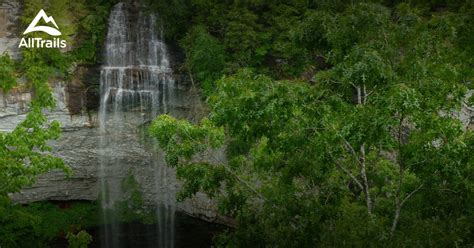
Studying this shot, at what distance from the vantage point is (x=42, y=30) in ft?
50.8

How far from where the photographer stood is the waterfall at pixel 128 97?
637 inches

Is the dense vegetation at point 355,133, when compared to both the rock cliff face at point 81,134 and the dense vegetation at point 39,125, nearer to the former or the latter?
the dense vegetation at point 39,125

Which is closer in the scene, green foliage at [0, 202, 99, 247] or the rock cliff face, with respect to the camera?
the rock cliff face

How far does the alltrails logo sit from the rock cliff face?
1.66 feet

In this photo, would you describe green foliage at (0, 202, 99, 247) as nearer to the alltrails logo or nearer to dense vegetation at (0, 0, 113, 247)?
dense vegetation at (0, 0, 113, 247)

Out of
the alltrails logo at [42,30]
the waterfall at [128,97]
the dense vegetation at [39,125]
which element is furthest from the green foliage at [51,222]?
the alltrails logo at [42,30]

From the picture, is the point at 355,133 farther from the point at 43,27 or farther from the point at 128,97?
the point at 43,27

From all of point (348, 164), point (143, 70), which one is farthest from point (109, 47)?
point (348, 164)

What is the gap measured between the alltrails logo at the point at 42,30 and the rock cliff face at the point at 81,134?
51 centimetres

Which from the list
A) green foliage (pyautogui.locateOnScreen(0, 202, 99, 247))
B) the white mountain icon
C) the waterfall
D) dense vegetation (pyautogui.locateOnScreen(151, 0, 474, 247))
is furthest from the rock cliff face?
dense vegetation (pyautogui.locateOnScreen(151, 0, 474, 247))

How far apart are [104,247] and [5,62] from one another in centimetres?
734

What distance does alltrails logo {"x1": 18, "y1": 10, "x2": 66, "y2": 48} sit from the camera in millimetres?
15258

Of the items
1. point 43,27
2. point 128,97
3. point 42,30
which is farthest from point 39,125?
point 43,27

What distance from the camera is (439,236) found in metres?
7.14
